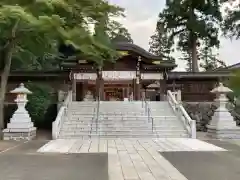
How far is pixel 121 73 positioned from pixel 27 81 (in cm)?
661

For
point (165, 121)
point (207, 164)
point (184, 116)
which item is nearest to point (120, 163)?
point (207, 164)

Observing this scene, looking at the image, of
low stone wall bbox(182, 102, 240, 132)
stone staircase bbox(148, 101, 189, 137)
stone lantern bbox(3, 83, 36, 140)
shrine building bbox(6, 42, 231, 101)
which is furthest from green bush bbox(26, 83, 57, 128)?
low stone wall bbox(182, 102, 240, 132)

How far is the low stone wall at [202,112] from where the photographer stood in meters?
19.2

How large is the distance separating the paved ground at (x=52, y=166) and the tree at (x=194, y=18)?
74.5 feet

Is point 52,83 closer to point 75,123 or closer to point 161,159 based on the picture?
point 75,123

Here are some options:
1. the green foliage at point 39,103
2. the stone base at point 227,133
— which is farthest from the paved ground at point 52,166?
the green foliage at point 39,103

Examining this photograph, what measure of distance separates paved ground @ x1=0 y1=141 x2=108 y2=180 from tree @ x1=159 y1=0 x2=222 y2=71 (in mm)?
22706

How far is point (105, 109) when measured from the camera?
1906 centimetres

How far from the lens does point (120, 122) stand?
16844mm

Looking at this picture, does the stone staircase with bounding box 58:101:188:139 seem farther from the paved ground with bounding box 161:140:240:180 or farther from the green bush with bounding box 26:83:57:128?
the paved ground with bounding box 161:140:240:180

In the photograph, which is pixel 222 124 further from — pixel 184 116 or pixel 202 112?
pixel 202 112

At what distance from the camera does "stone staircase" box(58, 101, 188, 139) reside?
15.3m

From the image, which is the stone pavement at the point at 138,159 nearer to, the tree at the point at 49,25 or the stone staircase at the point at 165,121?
the stone staircase at the point at 165,121

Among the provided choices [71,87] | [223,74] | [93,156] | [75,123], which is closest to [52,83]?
[71,87]
